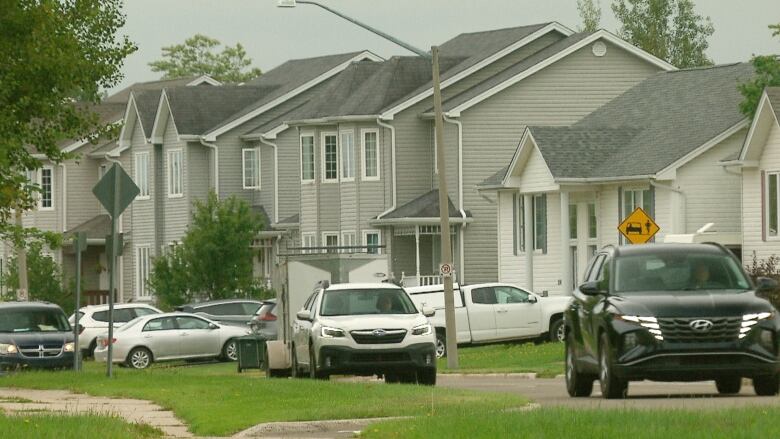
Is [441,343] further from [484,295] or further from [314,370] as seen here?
[314,370]

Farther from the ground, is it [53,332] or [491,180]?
[491,180]

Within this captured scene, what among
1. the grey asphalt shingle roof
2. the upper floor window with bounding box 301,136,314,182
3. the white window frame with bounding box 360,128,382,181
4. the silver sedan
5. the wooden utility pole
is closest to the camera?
the wooden utility pole

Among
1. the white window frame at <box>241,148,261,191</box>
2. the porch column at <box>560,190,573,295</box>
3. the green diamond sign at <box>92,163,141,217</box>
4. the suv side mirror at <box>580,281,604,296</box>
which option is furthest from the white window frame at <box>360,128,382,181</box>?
the suv side mirror at <box>580,281,604,296</box>

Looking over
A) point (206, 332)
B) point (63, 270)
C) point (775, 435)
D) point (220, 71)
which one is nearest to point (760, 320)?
point (775, 435)

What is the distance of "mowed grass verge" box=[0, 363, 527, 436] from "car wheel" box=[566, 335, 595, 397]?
3.24ft

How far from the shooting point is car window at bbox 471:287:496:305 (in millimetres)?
44781

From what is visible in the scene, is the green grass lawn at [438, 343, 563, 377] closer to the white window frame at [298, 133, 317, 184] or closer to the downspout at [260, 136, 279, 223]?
the white window frame at [298, 133, 317, 184]

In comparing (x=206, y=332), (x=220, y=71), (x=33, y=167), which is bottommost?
(x=206, y=332)

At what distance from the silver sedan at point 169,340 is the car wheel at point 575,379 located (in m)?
24.0

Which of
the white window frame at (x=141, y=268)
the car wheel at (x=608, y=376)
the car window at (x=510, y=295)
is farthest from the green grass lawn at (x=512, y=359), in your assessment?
the white window frame at (x=141, y=268)

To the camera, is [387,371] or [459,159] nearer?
[387,371]

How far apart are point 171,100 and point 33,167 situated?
118 ft

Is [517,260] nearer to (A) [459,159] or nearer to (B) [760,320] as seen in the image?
(A) [459,159]

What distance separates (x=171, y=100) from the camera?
7000cm
